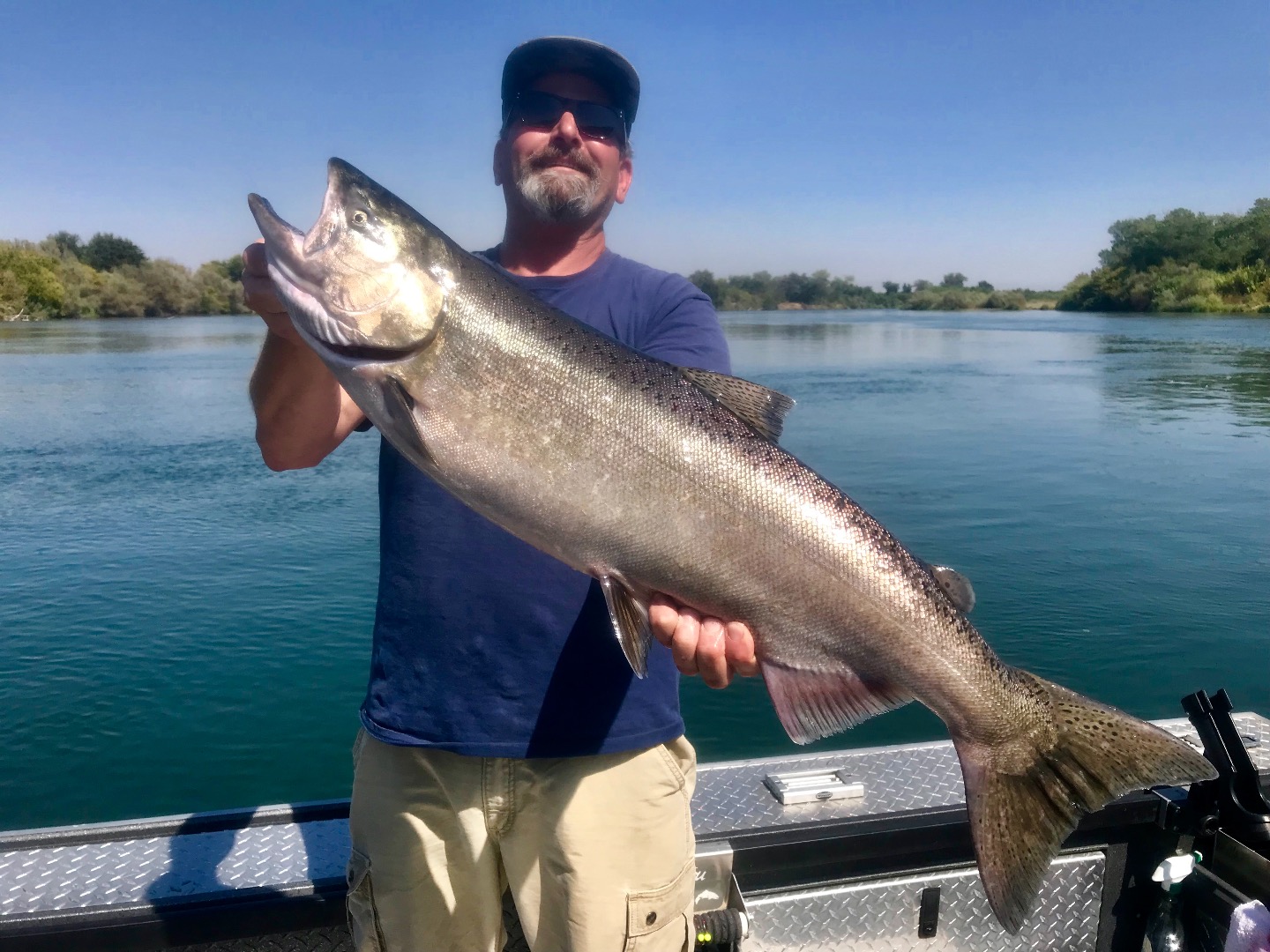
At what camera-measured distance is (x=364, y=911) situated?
2680mm

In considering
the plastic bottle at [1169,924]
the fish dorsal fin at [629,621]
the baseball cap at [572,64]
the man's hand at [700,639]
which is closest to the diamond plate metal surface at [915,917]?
the plastic bottle at [1169,924]

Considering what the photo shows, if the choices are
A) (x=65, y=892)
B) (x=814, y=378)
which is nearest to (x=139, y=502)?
(x=65, y=892)

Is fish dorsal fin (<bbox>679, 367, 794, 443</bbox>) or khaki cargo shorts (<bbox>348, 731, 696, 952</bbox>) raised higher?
fish dorsal fin (<bbox>679, 367, 794, 443</bbox>)

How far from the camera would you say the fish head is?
2.38m

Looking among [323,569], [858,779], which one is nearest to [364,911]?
[858,779]

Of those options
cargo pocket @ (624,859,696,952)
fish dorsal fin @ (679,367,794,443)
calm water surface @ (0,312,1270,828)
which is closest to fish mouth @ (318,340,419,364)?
fish dorsal fin @ (679,367,794,443)

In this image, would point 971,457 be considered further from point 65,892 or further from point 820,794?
point 65,892

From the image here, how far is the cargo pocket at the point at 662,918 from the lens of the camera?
2.63m

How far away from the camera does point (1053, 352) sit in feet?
128

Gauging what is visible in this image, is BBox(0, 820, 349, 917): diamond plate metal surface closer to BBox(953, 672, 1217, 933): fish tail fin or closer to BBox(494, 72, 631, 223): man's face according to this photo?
BBox(953, 672, 1217, 933): fish tail fin

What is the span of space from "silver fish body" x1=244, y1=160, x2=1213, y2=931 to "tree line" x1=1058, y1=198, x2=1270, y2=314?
75.5 m

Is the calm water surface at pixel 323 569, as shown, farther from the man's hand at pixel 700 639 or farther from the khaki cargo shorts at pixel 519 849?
the man's hand at pixel 700 639

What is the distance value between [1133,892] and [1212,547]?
9638 mm

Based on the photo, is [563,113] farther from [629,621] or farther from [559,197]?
[629,621]
